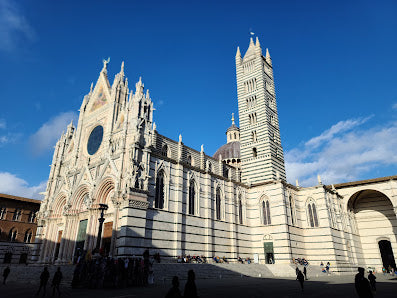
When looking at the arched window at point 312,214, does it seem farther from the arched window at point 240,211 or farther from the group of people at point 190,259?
the group of people at point 190,259

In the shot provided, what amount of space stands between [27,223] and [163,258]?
81.0ft

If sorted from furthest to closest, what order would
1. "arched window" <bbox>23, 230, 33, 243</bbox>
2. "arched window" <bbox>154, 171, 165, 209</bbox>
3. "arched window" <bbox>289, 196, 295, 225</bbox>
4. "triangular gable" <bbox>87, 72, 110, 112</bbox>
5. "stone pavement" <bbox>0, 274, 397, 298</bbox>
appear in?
"arched window" <bbox>23, 230, 33, 243</bbox>, "triangular gable" <bbox>87, 72, 110, 112</bbox>, "arched window" <bbox>289, 196, 295, 225</bbox>, "arched window" <bbox>154, 171, 165, 209</bbox>, "stone pavement" <bbox>0, 274, 397, 298</bbox>

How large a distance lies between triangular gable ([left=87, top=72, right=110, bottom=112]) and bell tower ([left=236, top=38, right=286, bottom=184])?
1740 cm

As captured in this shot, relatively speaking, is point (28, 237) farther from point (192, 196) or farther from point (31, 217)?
point (192, 196)

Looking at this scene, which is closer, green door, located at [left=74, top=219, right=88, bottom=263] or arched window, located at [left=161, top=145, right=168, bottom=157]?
green door, located at [left=74, top=219, right=88, bottom=263]

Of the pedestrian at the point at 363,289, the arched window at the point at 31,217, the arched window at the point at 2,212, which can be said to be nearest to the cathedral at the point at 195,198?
the arched window at the point at 2,212

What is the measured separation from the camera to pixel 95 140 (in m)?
31.1

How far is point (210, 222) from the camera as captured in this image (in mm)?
28359

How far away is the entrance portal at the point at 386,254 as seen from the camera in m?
36.9

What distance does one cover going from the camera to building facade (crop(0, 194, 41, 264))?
3588 cm

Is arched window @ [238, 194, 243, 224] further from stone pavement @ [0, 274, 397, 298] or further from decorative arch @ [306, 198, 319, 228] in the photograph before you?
stone pavement @ [0, 274, 397, 298]

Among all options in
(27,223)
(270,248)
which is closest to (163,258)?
(270,248)

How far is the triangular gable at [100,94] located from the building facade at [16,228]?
16.4 m

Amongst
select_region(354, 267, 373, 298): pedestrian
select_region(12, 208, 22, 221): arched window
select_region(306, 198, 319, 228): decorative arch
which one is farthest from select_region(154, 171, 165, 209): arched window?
select_region(12, 208, 22, 221): arched window
